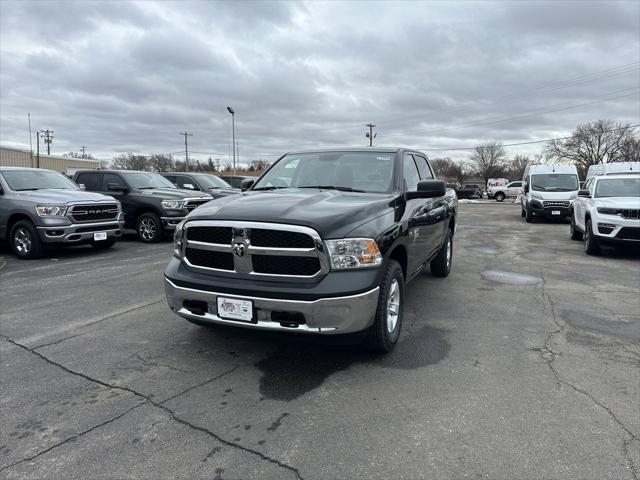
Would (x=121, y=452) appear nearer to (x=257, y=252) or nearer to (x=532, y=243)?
(x=257, y=252)

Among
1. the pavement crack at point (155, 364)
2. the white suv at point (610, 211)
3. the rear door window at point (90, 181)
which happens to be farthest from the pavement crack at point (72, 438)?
the rear door window at point (90, 181)

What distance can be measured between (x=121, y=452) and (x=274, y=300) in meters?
1.29

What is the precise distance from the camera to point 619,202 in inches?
354

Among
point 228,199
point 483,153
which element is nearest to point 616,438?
point 228,199

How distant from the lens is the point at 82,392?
3215 mm

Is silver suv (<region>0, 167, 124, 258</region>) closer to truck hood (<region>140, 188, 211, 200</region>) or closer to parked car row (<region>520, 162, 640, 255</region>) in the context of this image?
truck hood (<region>140, 188, 211, 200</region>)

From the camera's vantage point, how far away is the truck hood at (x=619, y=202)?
8.70 metres

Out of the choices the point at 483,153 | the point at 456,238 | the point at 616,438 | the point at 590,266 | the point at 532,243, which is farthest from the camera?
the point at 483,153

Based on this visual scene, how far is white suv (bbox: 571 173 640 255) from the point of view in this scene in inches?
341

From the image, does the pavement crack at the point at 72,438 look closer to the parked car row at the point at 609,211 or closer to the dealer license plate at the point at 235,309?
the dealer license plate at the point at 235,309

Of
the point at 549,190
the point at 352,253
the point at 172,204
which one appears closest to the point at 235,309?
the point at 352,253

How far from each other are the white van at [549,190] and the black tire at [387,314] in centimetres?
1473

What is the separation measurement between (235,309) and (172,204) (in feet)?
26.6

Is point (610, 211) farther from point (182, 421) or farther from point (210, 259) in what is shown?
point (182, 421)
